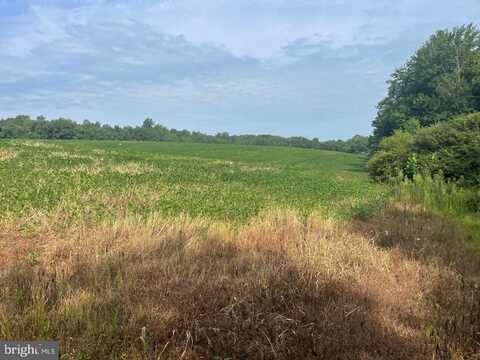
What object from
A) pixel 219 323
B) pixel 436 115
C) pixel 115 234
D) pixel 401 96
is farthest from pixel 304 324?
pixel 401 96

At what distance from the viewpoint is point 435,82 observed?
5150cm

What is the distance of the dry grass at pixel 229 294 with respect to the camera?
3398 millimetres

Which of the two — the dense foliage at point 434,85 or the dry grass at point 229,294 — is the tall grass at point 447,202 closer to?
the dry grass at point 229,294

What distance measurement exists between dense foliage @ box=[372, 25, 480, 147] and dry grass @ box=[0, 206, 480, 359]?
140 ft

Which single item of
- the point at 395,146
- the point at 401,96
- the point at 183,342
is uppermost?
the point at 401,96

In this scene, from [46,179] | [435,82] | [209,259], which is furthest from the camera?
[435,82]

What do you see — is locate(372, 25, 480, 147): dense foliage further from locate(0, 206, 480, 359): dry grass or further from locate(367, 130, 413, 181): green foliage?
locate(0, 206, 480, 359): dry grass

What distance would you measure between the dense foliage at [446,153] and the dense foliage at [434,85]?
17606mm

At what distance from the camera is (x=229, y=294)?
14.0 feet

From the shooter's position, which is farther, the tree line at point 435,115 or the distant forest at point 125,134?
the distant forest at point 125,134

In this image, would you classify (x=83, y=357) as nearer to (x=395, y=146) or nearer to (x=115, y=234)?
(x=115, y=234)

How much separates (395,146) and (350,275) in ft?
95.4

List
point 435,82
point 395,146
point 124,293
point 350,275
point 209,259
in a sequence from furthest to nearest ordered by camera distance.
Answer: point 435,82 < point 395,146 < point 209,259 < point 350,275 < point 124,293

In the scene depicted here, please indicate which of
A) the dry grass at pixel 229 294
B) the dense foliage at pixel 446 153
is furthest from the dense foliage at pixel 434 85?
the dry grass at pixel 229 294
